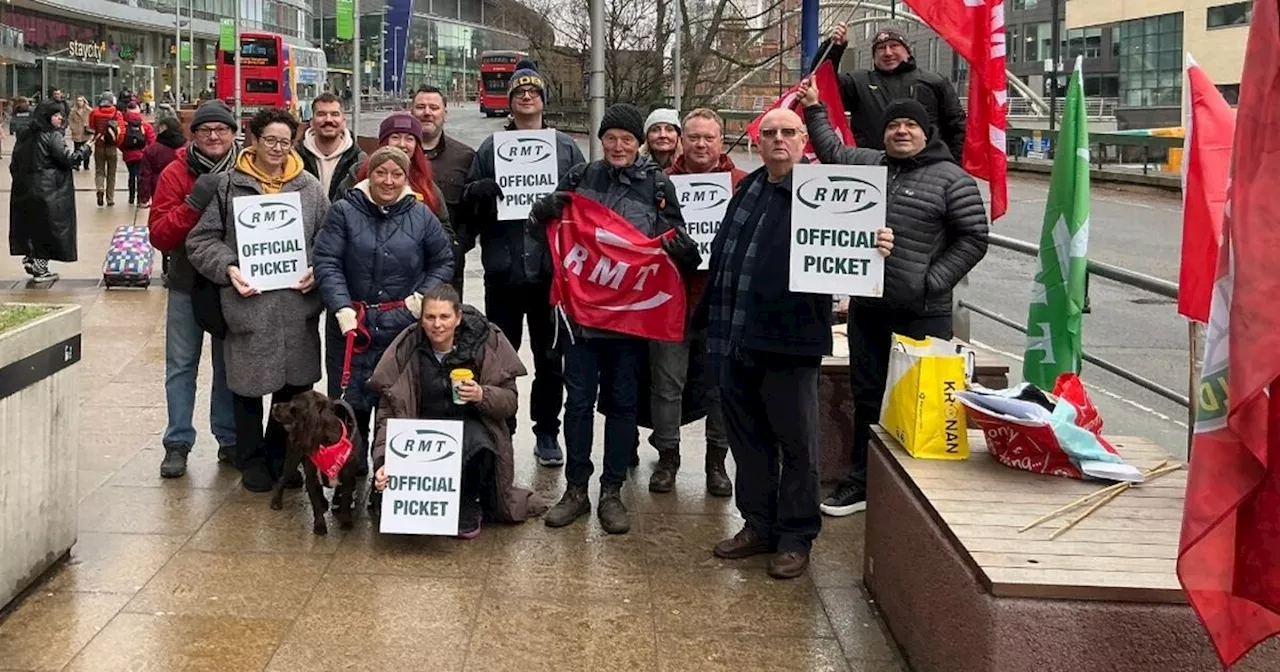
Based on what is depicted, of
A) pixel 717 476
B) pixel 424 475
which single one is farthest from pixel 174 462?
pixel 717 476

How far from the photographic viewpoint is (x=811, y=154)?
665 cm

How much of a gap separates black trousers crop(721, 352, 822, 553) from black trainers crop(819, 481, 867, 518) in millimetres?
650

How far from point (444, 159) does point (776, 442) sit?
2.82m

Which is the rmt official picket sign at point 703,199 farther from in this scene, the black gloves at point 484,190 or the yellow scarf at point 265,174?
the yellow scarf at point 265,174

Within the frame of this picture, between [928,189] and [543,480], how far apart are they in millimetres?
2669

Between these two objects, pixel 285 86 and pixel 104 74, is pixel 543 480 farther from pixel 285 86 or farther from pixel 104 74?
pixel 104 74

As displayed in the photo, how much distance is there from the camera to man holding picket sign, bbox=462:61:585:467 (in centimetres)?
688

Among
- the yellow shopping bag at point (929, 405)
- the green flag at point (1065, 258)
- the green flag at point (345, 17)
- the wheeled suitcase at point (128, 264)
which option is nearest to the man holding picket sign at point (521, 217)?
the yellow shopping bag at point (929, 405)

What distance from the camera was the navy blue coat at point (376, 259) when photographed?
6.11 meters

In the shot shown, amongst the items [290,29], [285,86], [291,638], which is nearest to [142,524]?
[291,638]

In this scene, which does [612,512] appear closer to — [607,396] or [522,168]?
[607,396]

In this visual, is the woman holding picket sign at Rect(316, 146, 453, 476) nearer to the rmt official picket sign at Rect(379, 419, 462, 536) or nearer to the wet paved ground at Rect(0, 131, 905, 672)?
the rmt official picket sign at Rect(379, 419, 462, 536)

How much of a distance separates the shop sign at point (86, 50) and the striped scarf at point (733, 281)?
7650 centimetres

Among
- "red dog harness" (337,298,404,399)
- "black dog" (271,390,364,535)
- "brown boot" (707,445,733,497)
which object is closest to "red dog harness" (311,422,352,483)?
"black dog" (271,390,364,535)
